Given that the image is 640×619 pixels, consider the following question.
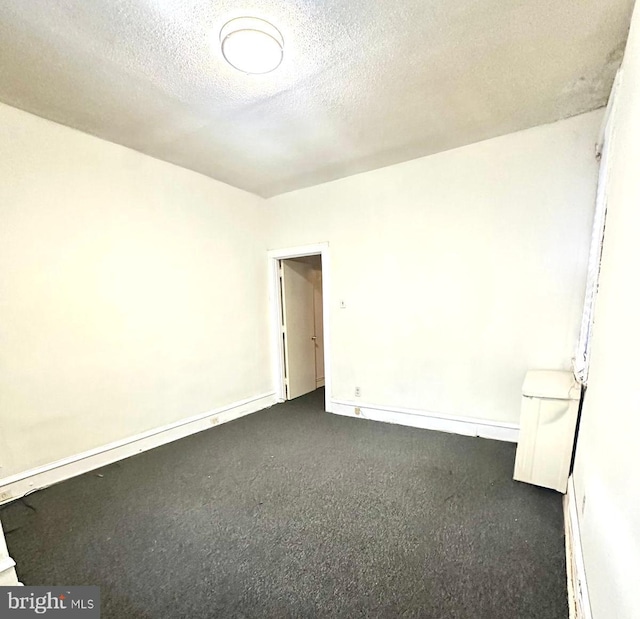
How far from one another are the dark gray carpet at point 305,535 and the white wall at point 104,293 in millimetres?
547

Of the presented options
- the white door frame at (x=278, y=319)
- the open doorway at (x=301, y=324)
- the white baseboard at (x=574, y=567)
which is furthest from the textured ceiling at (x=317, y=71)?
the white baseboard at (x=574, y=567)

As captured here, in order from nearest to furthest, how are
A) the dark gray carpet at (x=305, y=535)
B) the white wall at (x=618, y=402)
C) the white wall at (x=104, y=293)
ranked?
the white wall at (x=618, y=402)
the dark gray carpet at (x=305, y=535)
the white wall at (x=104, y=293)

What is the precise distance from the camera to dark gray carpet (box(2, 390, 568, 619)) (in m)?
1.45

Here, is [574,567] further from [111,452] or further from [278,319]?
[278,319]

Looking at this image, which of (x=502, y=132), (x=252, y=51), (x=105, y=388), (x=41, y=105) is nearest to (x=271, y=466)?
(x=105, y=388)

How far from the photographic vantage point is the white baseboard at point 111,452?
7.51ft

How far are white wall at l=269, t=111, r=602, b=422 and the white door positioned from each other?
2.65ft

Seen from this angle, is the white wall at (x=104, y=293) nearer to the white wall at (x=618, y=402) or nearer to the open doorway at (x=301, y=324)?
the open doorway at (x=301, y=324)

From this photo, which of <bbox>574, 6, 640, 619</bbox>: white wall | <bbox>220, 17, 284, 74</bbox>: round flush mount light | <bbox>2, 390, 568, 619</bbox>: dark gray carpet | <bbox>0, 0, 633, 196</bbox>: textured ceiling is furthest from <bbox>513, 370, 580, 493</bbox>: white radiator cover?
<bbox>220, 17, 284, 74</bbox>: round flush mount light

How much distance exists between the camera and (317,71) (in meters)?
1.91

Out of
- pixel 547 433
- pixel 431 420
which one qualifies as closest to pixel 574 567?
pixel 547 433

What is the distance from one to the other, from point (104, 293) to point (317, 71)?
2.43 m

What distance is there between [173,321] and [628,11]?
3832 mm

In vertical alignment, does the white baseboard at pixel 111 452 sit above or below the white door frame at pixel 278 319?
below
